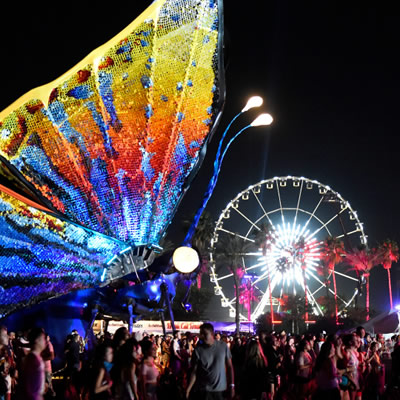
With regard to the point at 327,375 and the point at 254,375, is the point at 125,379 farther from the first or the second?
the point at 254,375

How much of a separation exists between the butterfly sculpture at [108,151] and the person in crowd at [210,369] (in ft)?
13.6

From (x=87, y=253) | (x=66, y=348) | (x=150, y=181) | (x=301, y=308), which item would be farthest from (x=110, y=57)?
(x=301, y=308)

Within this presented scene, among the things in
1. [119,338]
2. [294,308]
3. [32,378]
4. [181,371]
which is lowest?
[32,378]

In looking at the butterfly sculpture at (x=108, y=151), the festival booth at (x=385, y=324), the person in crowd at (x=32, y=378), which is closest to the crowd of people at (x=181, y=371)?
the person in crowd at (x=32, y=378)

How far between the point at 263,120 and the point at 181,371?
18.5ft

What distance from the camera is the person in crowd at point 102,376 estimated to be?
5.79m

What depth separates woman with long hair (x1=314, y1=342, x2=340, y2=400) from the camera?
290 inches

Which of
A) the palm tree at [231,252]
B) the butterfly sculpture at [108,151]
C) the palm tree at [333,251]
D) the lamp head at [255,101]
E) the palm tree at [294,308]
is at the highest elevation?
the palm tree at [333,251]

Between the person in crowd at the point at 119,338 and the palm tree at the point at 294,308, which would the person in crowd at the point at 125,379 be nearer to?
the person in crowd at the point at 119,338

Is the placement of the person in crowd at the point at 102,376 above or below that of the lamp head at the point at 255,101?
below

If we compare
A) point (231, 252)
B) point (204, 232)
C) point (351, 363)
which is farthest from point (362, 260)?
point (351, 363)

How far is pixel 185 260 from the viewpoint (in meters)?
10.2

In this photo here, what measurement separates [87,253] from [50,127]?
234 centimetres

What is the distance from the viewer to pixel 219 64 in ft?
32.9
